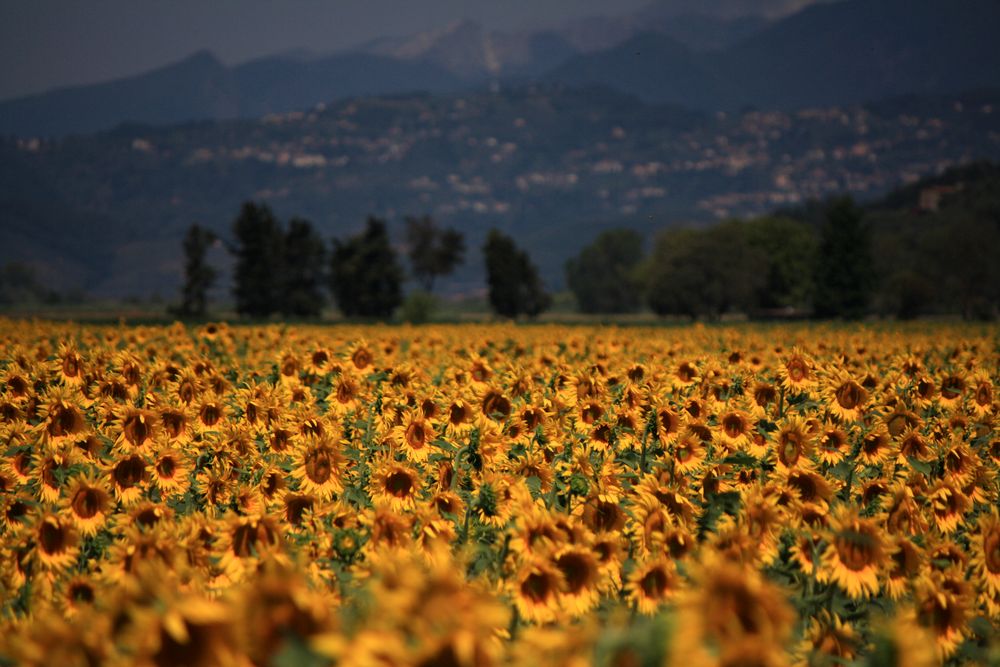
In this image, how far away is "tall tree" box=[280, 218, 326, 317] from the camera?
11756 centimetres

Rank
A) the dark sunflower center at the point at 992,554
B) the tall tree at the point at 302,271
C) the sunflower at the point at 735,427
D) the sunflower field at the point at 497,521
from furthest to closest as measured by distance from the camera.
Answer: the tall tree at the point at 302,271 → the sunflower at the point at 735,427 → the dark sunflower center at the point at 992,554 → the sunflower field at the point at 497,521

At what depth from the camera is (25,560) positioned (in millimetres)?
4277

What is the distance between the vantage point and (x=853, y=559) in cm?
426

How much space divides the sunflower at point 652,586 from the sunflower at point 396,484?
1767mm

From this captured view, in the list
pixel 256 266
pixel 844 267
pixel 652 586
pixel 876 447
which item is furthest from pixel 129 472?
pixel 256 266

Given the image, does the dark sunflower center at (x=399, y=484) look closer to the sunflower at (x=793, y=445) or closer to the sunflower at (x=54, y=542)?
the sunflower at (x=54, y=542)

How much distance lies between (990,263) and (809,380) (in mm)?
105664

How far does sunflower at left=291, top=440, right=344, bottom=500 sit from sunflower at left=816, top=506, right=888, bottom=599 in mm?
3076

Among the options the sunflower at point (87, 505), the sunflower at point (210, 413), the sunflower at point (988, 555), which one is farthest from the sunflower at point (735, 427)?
the sunflower at point (87, 505)

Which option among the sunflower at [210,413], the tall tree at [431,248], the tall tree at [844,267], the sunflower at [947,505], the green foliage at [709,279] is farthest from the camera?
the tall tree at [431,248]

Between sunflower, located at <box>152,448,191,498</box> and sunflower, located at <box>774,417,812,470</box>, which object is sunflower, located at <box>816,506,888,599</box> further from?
sunflower, located at <box>152,448,191,498</box>

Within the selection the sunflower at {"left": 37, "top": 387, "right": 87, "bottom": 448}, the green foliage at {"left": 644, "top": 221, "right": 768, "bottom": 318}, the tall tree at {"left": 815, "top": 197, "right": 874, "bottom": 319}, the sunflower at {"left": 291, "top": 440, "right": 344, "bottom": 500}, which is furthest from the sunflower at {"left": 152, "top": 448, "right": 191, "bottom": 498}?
the tall tree at {"left": 815, "top": 197, "right": 874, "bottom": 319}

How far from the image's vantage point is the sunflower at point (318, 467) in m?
5.76

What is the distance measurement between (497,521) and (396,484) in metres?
0.76
